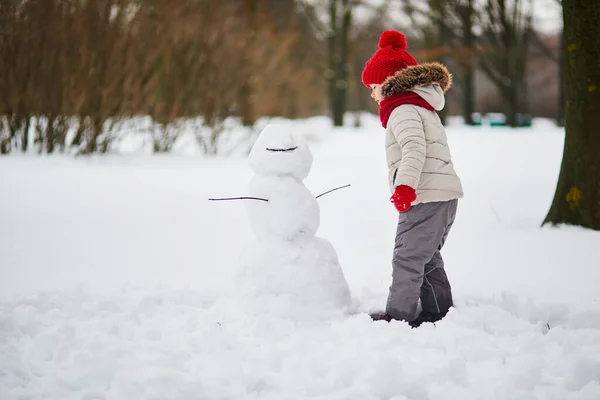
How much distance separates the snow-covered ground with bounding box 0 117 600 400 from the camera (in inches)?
109

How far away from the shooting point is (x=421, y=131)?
3283 mm

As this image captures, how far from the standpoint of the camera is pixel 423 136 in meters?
3.29

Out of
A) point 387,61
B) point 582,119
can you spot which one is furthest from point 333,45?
point 387,61

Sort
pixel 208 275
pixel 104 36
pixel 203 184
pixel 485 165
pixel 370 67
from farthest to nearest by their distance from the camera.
A: pixel 485 165
pixel 104 36
pixel 203 184
pixel 208 275
pixel 370 67

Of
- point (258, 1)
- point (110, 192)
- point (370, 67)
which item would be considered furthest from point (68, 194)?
point (258, 1)

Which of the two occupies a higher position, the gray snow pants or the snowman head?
the snowman head

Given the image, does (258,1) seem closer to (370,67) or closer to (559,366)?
(370,67)

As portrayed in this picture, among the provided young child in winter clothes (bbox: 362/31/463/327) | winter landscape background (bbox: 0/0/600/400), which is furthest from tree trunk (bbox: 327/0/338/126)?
young child in winter clothes (bbox: 362/31/463/327)

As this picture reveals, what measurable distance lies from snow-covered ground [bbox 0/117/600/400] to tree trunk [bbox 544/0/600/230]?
0.75 ft

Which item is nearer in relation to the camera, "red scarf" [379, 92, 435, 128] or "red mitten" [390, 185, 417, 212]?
"red mitten" [390, 185, 417, 212]

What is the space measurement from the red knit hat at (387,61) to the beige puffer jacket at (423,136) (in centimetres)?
8

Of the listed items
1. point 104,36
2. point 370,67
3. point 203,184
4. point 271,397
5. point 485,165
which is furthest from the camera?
point 485,165

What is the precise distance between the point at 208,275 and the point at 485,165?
21.6 feet

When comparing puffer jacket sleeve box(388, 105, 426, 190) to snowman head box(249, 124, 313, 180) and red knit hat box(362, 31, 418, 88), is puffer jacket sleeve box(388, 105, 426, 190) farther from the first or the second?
snowman head box(249, 124, 313, 180)
